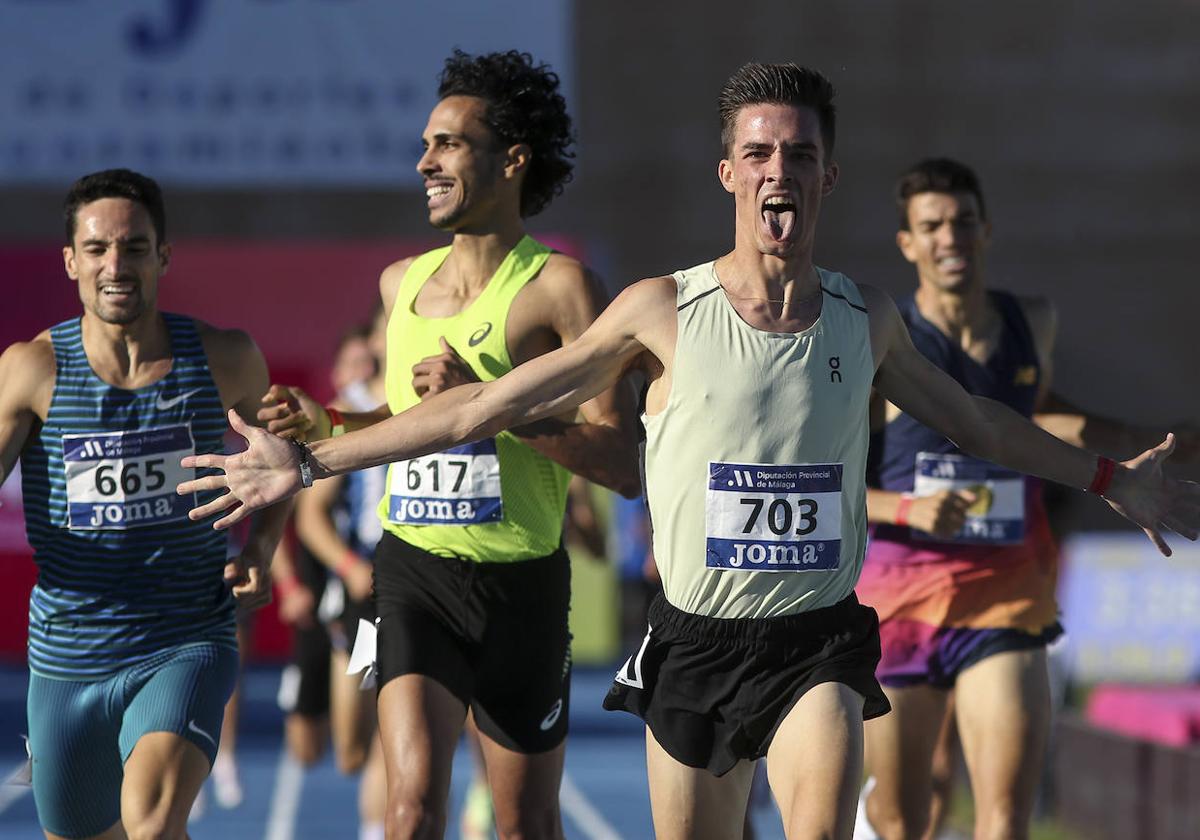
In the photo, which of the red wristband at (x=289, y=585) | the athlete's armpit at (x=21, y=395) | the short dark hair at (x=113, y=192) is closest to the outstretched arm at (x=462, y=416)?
the athlete's armpit at (x=21, y=395)

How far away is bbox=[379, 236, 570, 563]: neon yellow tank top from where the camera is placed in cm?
523

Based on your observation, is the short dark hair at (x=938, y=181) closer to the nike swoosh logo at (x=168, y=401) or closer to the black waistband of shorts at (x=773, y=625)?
the black waistband of shorts at (x=773, y=625)

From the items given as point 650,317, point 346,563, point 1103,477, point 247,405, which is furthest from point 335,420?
point 346,563

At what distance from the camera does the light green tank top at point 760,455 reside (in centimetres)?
439

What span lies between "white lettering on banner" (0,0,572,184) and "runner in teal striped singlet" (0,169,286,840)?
42.0 feet

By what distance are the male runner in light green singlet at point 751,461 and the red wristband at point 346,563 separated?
4072mm

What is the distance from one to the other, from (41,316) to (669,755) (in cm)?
1410

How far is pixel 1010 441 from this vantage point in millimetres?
4625

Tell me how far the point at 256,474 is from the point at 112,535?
1.10m

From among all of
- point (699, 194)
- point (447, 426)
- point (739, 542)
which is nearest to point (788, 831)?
point (739, 542)

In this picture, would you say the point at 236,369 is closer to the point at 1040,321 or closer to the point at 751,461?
the point at 751,461

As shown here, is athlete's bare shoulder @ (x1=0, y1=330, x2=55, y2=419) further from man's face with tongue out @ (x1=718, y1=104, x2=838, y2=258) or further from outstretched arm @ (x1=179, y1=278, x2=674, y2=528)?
man's face with tongue out @ (x1=718, y1=104, x2=838, y2=258)

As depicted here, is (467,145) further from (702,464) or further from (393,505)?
(702,464)

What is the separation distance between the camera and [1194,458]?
6.09 meters
